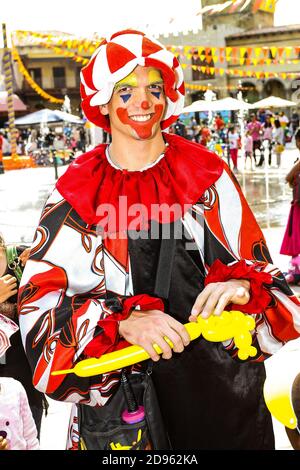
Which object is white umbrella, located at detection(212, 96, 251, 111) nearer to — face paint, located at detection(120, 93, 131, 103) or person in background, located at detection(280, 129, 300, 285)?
person in background, located at detection(280, 129, 300, 285)

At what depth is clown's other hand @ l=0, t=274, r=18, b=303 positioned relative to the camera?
7.77ft

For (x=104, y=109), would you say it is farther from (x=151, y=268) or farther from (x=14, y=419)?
(x=14, y=419)

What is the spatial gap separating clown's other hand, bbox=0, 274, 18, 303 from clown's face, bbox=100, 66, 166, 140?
2.41 feet

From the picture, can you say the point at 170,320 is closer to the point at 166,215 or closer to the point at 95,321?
the point at 95,321

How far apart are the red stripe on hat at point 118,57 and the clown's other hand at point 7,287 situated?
892mm

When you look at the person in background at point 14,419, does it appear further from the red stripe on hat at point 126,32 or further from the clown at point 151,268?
the red stripe on hat at point 126,32

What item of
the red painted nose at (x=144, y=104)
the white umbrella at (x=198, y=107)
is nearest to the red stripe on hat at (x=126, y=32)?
the red painted nose at (x=144, y=104)

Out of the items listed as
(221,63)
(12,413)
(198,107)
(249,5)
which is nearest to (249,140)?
(198,107)

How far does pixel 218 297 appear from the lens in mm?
1649

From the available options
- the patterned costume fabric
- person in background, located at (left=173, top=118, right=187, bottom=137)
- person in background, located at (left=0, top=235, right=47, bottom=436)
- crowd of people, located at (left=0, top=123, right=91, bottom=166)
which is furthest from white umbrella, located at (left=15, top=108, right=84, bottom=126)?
the patterned costume fabric

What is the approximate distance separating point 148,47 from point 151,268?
68cm

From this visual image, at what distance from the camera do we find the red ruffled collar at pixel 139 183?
1925mm

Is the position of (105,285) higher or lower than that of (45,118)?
higher

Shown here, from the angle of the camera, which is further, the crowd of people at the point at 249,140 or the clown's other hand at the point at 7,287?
the crowd of people at the point at 249,140
